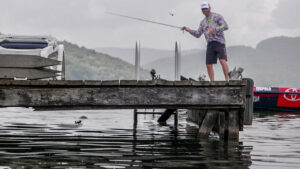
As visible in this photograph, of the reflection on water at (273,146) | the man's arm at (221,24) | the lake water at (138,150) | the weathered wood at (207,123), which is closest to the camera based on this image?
the lake water at (138,150)

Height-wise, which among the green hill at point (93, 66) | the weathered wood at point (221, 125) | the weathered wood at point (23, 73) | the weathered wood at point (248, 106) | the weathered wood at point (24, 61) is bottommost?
the weathered wood at point (221, 125)

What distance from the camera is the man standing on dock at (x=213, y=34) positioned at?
36.9ft

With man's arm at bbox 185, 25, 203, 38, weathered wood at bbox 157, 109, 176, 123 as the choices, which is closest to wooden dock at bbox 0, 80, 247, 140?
man's arm at bbox 185, 25, 203, 38

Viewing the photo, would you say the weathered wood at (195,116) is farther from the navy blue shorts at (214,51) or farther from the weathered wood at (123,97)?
the weathered wood at (123,97)

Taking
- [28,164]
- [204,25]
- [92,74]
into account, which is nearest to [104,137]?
[204,25]

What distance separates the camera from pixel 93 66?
176375 mm

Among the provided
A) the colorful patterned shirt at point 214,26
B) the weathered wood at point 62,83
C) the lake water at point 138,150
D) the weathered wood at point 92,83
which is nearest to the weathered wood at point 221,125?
the lake water at point 138,150

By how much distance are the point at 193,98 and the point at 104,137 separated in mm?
2361

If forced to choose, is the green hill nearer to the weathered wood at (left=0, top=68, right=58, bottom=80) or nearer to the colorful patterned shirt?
the colorful patterned shirt

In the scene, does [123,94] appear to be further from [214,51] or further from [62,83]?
[214,51]

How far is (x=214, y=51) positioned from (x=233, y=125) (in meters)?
1.57

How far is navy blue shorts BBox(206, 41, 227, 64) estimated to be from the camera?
1136cm

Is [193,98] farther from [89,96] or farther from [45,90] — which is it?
[45,90]

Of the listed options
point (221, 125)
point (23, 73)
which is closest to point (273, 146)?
point (221, 125)
